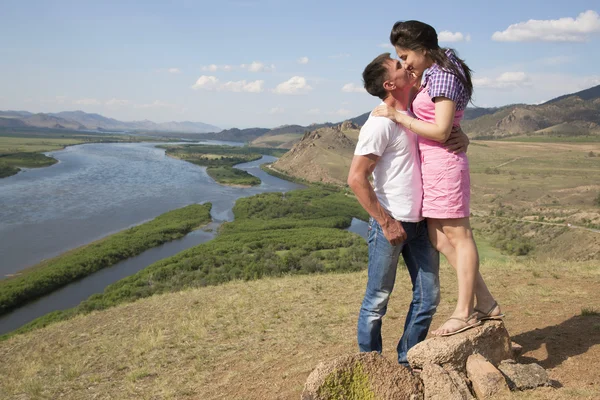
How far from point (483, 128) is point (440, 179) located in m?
144

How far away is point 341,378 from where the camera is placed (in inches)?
116

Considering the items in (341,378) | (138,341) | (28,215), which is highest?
(341,378)

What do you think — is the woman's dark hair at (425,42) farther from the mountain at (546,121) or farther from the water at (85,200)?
the mountain at (546,121)

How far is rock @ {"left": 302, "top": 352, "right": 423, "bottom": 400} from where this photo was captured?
9.55 feet

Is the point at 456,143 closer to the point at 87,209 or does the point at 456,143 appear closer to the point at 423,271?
the point at 423,271

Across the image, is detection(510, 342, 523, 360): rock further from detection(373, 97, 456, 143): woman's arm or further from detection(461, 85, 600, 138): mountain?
detection(461, 85, 600, 138): mountain

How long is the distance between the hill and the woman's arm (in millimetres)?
72132

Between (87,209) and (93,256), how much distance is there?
1738cm

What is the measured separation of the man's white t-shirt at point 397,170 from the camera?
307 centimetres

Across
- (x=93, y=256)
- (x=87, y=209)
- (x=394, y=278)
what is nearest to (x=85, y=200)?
(x=87, y=209)

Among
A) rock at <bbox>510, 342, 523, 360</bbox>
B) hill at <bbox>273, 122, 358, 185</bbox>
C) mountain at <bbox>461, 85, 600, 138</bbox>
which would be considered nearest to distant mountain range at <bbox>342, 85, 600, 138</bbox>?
mountain at <bbox>461, 85, 600, 138</bbox>

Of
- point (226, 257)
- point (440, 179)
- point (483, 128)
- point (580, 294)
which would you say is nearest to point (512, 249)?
point (226, 257)

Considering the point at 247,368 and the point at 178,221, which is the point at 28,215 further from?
the point at 247,368

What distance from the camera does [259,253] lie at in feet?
99.0
